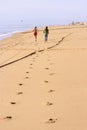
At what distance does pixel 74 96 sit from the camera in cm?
770

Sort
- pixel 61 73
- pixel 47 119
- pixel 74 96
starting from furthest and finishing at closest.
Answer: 1. pixel 61 73
2. pixel 74 96
3. pixel 47 119

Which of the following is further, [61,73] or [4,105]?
[61,73]

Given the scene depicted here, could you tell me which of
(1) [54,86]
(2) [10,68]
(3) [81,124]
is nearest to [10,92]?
(1) [54,86]

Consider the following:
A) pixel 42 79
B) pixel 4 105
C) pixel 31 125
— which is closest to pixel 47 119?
pixel 31 125

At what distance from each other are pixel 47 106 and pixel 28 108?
0.35 meters

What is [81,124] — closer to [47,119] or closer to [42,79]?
[47,119]

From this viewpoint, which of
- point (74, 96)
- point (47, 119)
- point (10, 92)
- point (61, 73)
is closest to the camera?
point (47, 119)

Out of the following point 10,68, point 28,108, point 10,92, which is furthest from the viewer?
point 10,68

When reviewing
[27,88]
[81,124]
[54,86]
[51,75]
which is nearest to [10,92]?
[27,88]

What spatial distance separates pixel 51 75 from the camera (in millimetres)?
10570

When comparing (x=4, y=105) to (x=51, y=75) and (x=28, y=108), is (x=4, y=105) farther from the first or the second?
(x=51, y=75)

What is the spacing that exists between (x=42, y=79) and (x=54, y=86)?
3.68 ft

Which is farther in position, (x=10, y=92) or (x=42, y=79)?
(x=42, y=79)

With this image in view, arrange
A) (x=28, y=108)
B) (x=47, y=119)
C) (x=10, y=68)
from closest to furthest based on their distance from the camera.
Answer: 1. (x=47, y=119)
2. (x=28, y=108)
3. (x=10, y=68)
